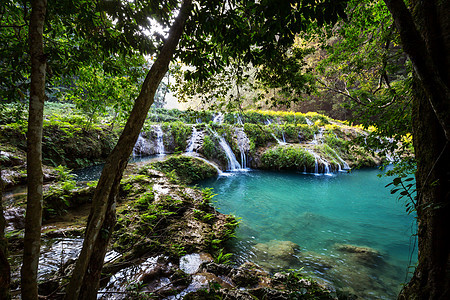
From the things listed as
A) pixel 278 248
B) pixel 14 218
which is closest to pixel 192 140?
pixel 278 248

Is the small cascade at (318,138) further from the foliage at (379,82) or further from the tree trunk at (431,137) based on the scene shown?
the tree trunk at (431,137)

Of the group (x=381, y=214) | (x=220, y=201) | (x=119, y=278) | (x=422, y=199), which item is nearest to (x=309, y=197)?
(x=381, y=214)

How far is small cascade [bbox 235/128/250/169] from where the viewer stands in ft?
52.6

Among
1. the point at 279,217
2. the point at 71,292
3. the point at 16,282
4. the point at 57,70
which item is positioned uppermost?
the point at 57,70

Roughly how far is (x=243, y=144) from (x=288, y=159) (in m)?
4.02

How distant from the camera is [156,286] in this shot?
9.09ft

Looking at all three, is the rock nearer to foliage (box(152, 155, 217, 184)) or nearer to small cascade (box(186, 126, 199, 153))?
foliage (box(152, 155, 217, 184))

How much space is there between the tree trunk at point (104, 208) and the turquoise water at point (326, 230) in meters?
3.44

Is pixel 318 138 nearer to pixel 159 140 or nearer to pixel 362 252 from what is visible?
pixel 159 140

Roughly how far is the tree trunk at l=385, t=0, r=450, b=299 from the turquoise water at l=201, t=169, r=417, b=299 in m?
1.15

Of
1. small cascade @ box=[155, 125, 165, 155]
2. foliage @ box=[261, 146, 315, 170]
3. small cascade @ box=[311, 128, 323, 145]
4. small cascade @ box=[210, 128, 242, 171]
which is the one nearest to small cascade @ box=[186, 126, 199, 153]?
small cascade @ box=[210, 128, 242, 171]

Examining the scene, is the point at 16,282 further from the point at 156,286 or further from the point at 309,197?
the point at 309,197

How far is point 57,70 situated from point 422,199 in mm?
5299

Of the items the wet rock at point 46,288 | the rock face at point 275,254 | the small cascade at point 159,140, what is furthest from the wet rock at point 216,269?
the small cascade at point 159,140
